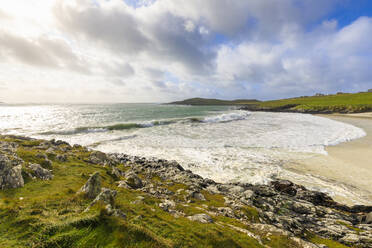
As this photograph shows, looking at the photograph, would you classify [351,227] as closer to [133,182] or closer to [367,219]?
[367,219]

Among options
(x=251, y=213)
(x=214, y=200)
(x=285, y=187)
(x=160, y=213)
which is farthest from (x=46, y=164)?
(x=285, y=187)

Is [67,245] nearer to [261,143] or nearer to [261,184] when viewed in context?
[261,184]

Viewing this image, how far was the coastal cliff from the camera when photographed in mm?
4566

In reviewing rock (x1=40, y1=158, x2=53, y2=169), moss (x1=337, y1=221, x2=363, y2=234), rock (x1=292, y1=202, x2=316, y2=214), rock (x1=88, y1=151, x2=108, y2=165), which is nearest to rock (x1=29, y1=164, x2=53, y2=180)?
rock (x1=40, y1=158, x2=53, y2=169)

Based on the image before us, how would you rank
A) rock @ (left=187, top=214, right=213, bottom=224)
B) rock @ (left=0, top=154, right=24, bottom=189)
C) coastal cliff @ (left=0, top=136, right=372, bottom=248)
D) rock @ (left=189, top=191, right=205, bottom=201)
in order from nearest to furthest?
coastal cliff @ (left=0, top=136, right=372, bottom=248)
rock @ (left=187, top=214, right=213, bottom=224)
rock @ (left=0, top=154, right=24, bottom=189)
rock @ (left=189, top=191, right=205, bottom=201)

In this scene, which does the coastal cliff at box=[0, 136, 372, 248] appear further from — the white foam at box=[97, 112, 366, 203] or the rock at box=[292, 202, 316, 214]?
the white foam at box=[97, 112, 366, 203]

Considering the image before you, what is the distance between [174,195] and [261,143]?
23.3 meters

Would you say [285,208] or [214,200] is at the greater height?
[214,200]

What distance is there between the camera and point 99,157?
18.3m

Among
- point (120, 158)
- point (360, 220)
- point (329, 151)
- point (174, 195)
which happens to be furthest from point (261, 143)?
point (120, 158)

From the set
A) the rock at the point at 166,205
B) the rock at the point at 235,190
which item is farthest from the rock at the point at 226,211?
the rock at the point at 235,190

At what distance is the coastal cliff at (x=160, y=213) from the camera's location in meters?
4.57

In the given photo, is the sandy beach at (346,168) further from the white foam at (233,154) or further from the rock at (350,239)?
the rock at (350,239)

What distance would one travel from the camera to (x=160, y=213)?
7.69m
